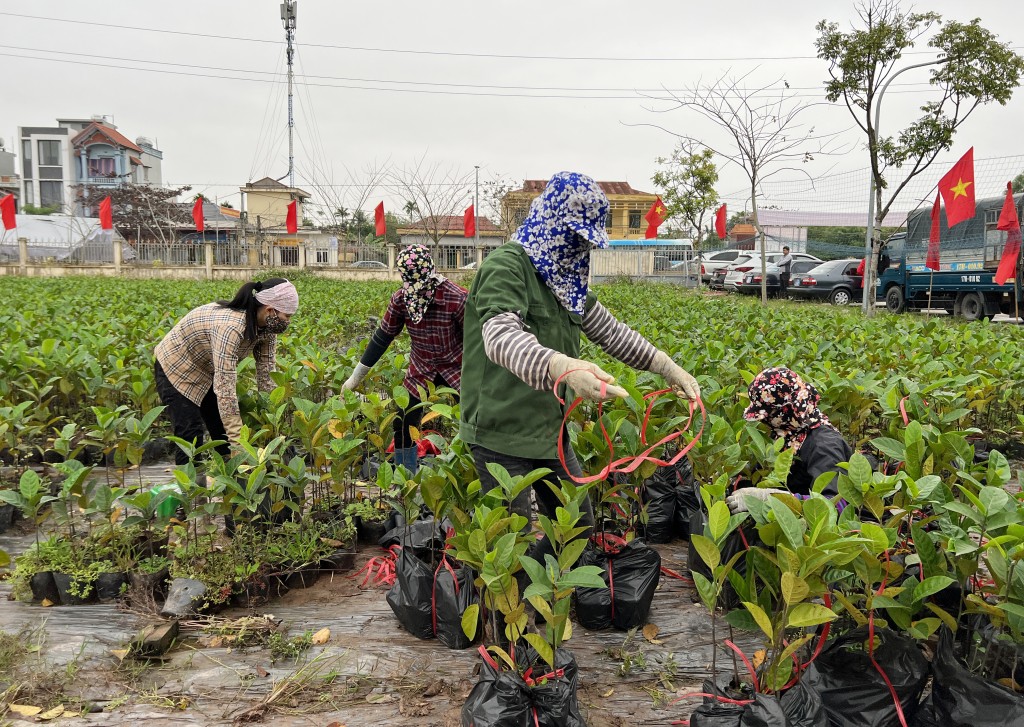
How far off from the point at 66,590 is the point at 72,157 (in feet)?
213

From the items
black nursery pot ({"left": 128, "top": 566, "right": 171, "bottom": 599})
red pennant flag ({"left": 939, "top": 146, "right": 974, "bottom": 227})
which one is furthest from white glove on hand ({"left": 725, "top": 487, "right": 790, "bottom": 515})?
red pennant flag ({"left": 939, "top": 146, "right": 974, "bottom": 227})

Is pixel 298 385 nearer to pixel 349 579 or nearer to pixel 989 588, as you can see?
pixel 349 579

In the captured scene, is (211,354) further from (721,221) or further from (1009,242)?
(721,221)

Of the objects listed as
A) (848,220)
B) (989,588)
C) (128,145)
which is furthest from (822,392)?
(128,145)

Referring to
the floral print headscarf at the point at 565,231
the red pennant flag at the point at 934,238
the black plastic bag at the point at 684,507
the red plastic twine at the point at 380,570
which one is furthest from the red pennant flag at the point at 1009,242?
the floral print headscarf at the point at 565,231

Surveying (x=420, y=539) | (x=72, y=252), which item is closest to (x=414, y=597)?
(x=420, y=539)

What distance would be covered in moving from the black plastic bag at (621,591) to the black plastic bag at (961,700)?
3.14 feet

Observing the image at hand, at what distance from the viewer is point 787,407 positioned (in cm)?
292

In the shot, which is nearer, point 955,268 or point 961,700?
point 961,700

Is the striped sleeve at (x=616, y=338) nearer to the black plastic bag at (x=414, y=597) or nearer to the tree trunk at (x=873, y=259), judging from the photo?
the black plastic bag at (x=414, y=597)

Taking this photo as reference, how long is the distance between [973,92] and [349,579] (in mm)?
14255

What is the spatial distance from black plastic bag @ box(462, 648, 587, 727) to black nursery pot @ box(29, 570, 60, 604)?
1943 millimetres

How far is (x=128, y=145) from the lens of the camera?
2173 inches

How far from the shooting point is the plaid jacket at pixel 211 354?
3.48 meters
